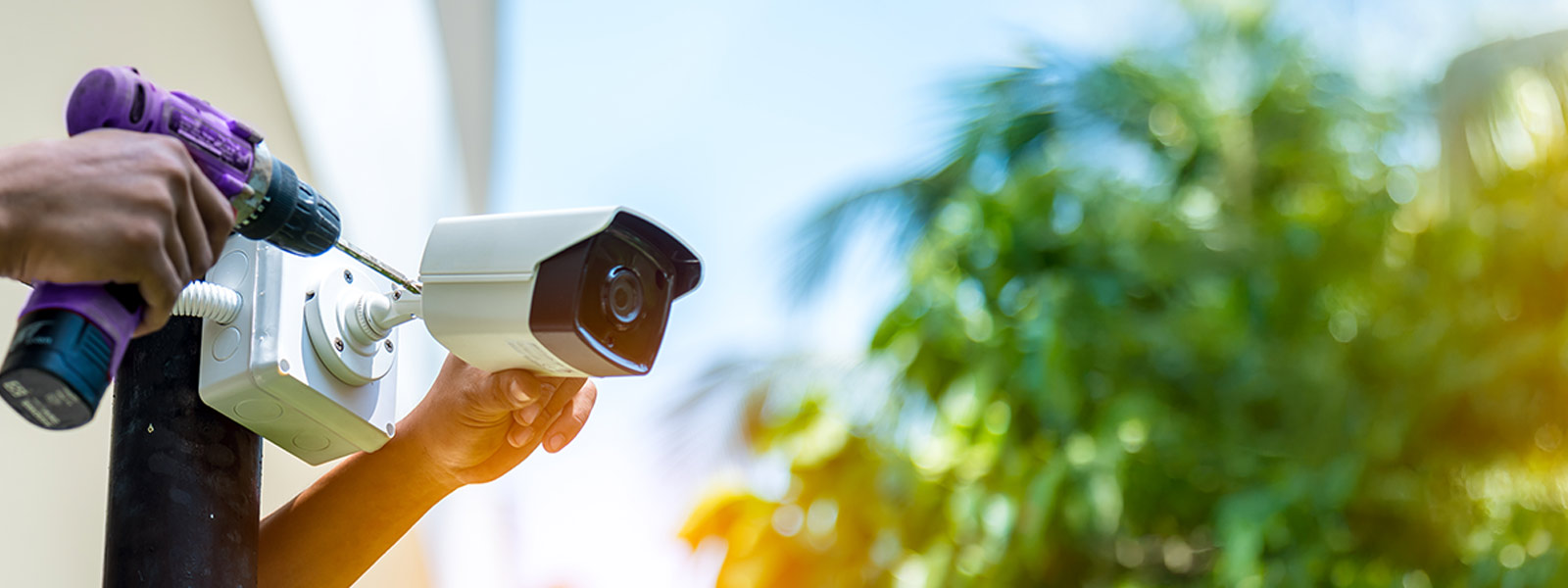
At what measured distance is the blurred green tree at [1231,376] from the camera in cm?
171

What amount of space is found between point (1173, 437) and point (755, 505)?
0.81 meters

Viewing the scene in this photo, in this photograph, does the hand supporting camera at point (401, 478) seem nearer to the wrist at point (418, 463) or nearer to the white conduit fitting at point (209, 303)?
the wrist at point (418, 463)

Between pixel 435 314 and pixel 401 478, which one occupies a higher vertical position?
pixel 435 314

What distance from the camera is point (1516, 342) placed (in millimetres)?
1669

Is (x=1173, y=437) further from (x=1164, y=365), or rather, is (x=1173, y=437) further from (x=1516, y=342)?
(x=1516, y=342)

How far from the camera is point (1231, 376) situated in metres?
1.91

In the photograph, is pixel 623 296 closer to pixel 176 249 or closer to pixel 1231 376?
pixel 176 249

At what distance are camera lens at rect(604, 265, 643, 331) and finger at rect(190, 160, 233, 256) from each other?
16cm

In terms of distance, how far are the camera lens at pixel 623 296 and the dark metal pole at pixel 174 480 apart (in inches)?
6.3

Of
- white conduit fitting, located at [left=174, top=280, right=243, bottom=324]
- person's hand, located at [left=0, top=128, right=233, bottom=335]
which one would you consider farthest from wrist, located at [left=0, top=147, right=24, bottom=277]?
white conduit fitting, located at [left=174, top=280, right=243, bottom=324]

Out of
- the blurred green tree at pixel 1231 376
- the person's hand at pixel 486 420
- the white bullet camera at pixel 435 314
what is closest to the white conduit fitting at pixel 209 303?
the white bullet camera at pixel 435 314

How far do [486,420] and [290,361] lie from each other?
98 millimetres

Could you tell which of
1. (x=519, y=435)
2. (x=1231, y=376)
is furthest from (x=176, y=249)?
(x=1231, y=376)

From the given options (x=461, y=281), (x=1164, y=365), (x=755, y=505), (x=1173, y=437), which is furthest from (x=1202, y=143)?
(x=461, y=281)
